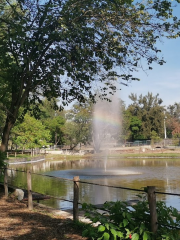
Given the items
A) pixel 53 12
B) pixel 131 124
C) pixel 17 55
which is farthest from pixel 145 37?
pixel 131 124

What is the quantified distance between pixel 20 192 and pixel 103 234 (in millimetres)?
5362

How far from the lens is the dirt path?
5447 mm

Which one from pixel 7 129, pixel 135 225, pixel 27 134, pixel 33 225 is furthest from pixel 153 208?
pixel 27 134

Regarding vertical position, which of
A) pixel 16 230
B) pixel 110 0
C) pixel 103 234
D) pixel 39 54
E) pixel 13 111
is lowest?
pixel 16 230

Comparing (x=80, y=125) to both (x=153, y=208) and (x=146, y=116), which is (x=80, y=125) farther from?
(x=153, y=208)

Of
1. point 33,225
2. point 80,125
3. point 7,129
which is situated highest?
point 80,125

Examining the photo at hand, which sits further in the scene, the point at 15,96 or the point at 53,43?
the point at 15,96

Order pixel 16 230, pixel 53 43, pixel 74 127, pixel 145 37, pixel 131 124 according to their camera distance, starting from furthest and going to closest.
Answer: pixel 131 124 → pixel 74 127 → pixel 53 43 → pixel 145 37 → pixel 16 230

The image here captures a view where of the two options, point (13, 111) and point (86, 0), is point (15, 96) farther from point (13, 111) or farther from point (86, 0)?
point (86, 0)

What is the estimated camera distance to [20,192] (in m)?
9.16

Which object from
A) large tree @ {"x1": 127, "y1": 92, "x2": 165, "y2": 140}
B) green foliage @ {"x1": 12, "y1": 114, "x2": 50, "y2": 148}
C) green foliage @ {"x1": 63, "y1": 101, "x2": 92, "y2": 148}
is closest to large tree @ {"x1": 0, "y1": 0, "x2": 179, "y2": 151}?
green foliage @ {"x1": 12, "y1": 114, "x2": 50, "y2": 148}

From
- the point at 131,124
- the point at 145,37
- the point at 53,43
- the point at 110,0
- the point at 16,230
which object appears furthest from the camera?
the point at 131,124

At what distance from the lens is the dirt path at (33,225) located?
5447 millimetres

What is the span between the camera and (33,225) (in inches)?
244
